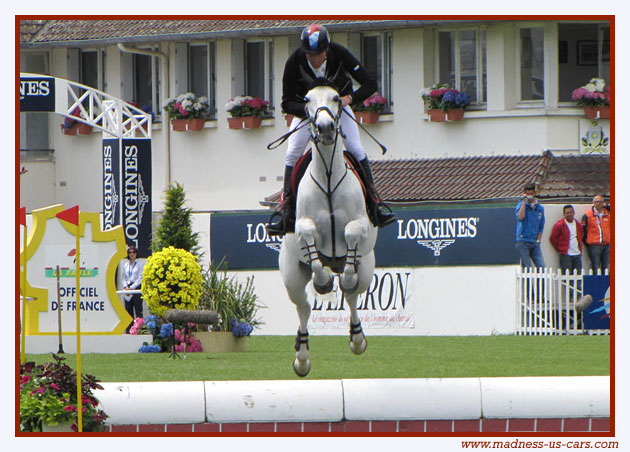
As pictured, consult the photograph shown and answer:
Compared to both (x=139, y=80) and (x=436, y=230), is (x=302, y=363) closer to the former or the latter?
(x=436, y=230)

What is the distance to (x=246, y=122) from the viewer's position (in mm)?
24656

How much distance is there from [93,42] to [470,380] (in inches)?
708

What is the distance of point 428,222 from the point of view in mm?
20344

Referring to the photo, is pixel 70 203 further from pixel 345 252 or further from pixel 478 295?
pixel 345 252

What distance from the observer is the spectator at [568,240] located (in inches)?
779

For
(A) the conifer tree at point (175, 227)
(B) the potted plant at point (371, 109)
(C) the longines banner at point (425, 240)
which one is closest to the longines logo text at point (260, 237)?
(C) the longines banner at point (425, 240)

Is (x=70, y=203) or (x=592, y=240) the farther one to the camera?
(x=70, y=203)

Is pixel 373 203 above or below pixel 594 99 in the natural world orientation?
below

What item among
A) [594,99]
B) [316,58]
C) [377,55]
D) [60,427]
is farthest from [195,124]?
[60,427]

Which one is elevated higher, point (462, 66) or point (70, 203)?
point (462, 66)

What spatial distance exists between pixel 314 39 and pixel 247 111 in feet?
48.9

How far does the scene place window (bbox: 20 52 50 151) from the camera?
27219mm

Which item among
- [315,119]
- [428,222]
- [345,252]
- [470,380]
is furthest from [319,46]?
[428,222]

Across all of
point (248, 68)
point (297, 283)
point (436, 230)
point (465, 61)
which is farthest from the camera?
point (248, 68)
